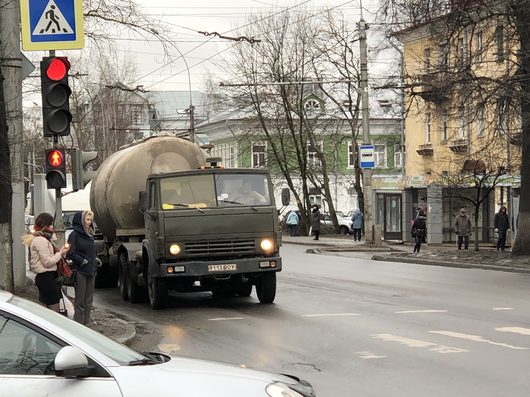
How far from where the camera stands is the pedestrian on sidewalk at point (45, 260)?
1055 centimetres

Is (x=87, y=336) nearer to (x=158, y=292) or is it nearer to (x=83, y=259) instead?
(x=83, y=259)

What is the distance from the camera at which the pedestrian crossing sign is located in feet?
37.3

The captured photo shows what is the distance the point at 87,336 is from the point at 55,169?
726 cm

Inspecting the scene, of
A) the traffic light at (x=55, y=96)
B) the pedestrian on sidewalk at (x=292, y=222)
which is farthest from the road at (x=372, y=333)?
the pedestrian on sidewalk at (x=292, y=222)

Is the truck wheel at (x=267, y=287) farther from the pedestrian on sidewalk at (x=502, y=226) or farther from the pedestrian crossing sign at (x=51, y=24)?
the pedestrian on sidewalk at (x=502, y=226)

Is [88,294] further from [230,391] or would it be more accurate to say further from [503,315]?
[230,391]

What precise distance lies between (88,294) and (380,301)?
6.08 metres

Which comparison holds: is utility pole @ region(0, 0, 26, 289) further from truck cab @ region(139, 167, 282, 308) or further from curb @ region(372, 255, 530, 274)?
curb @ region(372, 255, 530, 274)

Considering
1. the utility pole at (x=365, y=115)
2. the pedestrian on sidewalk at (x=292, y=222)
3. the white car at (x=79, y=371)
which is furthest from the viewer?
the pedestrian on sidewalk at (x=292, y=222)

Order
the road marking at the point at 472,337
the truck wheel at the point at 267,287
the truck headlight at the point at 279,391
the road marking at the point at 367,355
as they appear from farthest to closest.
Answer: the truck wheel at the point at 267,287, the road marking at the point at 472,337, the road marking at the point at 367,355, the truck headlight at the point at 279,391

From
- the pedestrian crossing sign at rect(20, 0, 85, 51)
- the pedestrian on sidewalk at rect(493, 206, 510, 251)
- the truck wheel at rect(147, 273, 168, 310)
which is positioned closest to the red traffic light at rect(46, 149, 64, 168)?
the pedestrian crossing sign at rect(20, 0, 85, 51)

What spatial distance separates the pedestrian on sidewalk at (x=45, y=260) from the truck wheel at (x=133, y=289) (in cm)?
516

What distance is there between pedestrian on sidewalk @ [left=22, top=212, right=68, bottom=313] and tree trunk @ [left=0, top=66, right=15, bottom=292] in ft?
3.19

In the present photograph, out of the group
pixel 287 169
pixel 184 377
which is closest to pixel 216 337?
pixel 184 377
